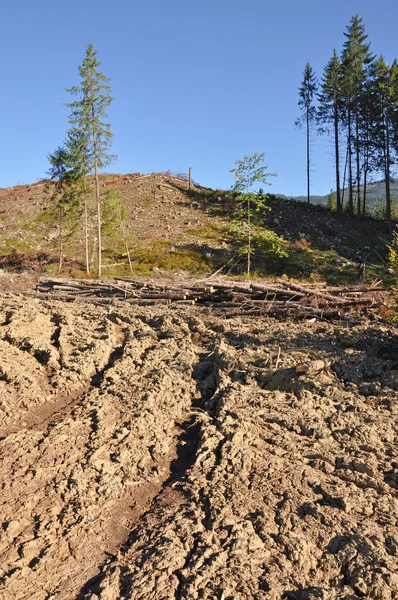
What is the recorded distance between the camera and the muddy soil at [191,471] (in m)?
3.69

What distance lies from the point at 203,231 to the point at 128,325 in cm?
2500

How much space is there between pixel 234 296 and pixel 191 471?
915cm

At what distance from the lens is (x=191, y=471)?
510 centimetres

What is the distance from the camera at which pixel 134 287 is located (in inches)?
624

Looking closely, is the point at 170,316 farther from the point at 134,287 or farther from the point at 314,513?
the point at 314,513

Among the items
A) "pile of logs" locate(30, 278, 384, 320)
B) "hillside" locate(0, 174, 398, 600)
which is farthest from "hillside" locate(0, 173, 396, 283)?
"hillside" locate(0, 174, 398, 600)

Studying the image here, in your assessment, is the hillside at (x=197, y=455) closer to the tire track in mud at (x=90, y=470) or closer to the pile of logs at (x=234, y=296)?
the tire track in mud at (x=90, y=470)

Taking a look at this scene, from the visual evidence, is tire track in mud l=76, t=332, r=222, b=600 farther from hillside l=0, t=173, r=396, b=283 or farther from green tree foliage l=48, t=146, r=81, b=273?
green tree foliage l=48, t=146, r=81, b=273

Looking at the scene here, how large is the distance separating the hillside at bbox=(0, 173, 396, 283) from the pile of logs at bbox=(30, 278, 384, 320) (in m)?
9.89

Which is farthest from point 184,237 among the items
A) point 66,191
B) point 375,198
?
point 375,198

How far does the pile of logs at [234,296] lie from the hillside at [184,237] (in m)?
9.89

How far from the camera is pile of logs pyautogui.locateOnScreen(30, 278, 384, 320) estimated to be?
1290 centimetres

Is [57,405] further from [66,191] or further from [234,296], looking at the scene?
[66,191]

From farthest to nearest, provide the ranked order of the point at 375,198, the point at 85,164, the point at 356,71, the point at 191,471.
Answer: the point at 375,198 < the point at 356,71 < the point at 85,164 < the point at 191,471
